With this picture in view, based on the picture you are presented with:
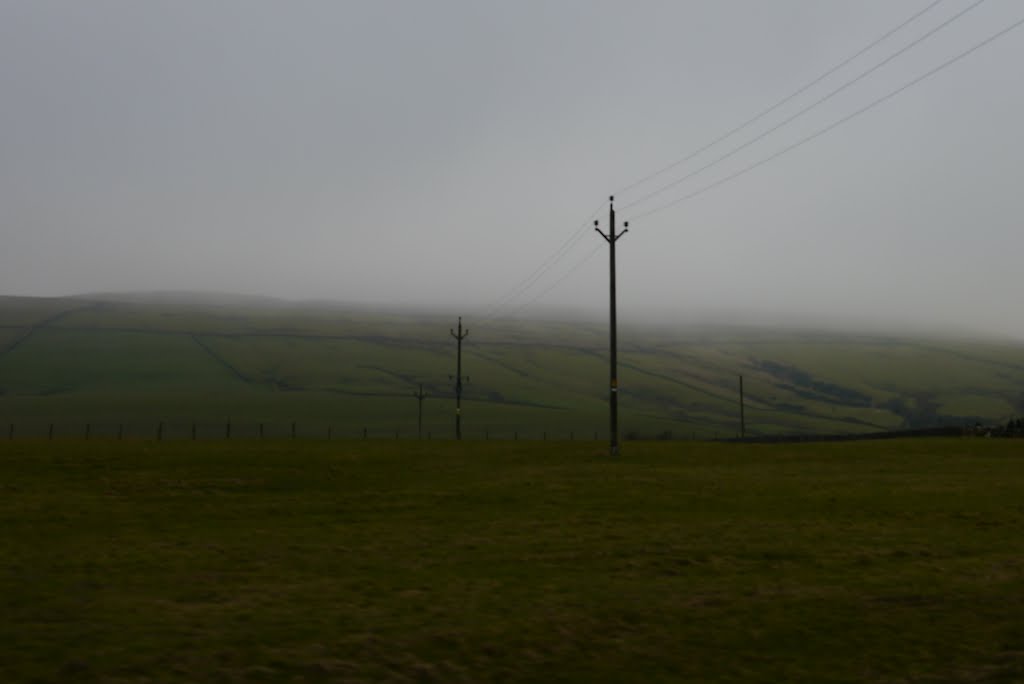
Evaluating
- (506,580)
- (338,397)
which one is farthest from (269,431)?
(506,580)

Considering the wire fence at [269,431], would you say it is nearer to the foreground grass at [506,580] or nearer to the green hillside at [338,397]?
the green hillside at [338,397]

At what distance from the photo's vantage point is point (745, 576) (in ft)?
53.3

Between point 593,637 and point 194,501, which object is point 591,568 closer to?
point 593,637

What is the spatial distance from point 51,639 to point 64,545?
8707 millimetres

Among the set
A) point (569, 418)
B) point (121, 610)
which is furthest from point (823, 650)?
point (569, 418)

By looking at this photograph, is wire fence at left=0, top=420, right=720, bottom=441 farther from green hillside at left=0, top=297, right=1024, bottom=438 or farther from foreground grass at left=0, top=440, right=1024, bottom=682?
foreground grass at left=0, top=440, right=1024, bottom=682

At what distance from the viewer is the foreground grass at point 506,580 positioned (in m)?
10.6

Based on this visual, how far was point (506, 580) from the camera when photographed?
1550 centimetres

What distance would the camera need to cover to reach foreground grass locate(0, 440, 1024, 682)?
10.6 meters

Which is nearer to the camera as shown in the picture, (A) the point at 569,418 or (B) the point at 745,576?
(B) the point at 745,576

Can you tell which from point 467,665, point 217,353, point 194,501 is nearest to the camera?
point 467,665

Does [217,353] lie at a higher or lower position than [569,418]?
higher

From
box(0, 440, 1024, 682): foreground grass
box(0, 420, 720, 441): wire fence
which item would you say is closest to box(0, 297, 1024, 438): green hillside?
box(0, 420, 720, 441): wire fence

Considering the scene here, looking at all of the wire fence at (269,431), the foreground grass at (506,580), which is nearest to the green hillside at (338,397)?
the wire fence at (269,431)
